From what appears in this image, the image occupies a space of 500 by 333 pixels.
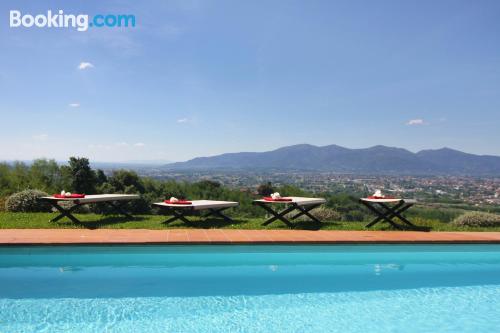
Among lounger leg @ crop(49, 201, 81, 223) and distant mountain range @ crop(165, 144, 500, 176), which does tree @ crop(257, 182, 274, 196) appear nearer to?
lounger leg @ crop(49, 201, 81, 223)

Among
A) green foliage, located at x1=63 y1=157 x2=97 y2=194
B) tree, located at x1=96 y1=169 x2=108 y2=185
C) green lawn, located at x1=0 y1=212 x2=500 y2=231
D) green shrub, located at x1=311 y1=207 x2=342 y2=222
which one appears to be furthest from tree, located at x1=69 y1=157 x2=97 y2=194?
green shrub, located at x1=311 y1=207 x2=342 y2=222

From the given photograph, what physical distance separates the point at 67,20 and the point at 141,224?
7.82 metres

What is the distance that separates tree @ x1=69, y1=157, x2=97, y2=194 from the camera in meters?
19.3

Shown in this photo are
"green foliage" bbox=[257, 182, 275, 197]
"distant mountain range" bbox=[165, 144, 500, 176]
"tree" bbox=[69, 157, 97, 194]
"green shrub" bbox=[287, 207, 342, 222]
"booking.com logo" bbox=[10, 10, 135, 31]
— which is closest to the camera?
"green shrub" bbox=[287, 207, 342, 222]

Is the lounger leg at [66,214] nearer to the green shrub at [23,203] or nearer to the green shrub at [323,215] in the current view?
the green shrub at [23,203]

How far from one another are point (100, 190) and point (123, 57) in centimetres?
745

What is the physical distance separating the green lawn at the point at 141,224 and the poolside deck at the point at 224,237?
0.54 m

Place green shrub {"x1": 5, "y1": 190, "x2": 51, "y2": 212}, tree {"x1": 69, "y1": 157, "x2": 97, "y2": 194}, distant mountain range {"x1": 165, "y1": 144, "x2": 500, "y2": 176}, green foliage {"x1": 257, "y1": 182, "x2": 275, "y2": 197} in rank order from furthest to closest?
distant mountain range {"x1": 165, "y1": 144, "x2": 500, "y2": 176}
tree {"x1": 69, "y1": 157, "x2": 97, "y2": 194}
green foliage {"x1": 257, "y1": 182, "x2": 275, "y2": 197}
green shrub {"x1": 5, "y1": 190, "x2": 51, "y2": 212}

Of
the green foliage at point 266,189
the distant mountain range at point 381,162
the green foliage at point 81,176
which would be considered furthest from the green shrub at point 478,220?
the distant mountain range at point 381,162

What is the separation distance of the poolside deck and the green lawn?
0.54 m

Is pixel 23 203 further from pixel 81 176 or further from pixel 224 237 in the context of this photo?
pixel 81 176

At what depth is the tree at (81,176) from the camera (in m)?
19.3

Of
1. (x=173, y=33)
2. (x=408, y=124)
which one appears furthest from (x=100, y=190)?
(x=408, y=124)

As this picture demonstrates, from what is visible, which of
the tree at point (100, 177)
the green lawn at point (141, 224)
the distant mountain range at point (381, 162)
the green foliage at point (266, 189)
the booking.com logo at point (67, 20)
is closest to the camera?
the green lawn at point (141, 224)
